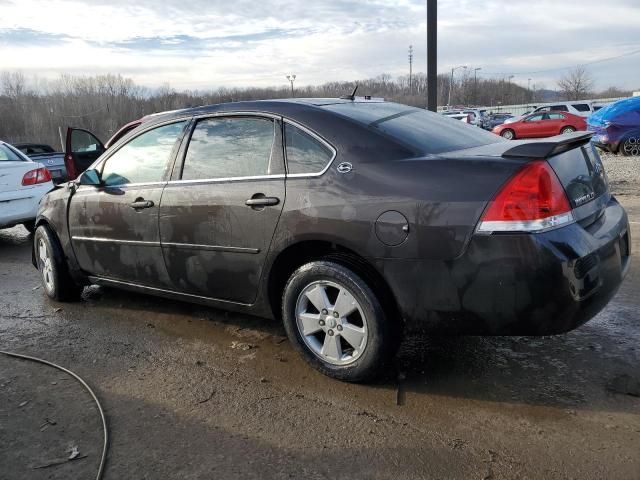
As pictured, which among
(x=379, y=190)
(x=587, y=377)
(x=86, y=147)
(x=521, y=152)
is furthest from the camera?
(x=86, y=147)

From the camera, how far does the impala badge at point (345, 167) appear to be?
10.1 feet

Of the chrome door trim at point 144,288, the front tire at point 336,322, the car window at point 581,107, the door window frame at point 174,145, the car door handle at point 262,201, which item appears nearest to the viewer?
the front tire at point 336,322

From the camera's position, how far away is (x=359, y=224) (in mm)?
2967

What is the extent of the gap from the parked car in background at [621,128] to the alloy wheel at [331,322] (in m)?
16.2

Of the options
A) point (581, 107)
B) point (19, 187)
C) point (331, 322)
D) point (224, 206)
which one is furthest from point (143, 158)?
point (581, 107)

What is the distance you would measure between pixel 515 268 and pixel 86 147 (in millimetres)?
8432

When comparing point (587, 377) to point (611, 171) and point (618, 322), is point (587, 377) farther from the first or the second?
point (611, 171)

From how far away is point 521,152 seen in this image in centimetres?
275

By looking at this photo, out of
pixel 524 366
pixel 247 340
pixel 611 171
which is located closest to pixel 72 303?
pixel 247 340

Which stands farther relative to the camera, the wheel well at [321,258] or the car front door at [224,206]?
the car front door at [224,206]

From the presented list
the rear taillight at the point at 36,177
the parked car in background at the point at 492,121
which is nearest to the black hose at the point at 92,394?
the rear taillight at the point at 36,177

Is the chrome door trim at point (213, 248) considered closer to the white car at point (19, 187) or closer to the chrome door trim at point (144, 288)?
the chrome door trim at point (144, 288)

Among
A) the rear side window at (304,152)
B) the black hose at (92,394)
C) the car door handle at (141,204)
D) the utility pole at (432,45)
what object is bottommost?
the black hose at (92,394)

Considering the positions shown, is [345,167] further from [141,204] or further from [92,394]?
[92,394]
